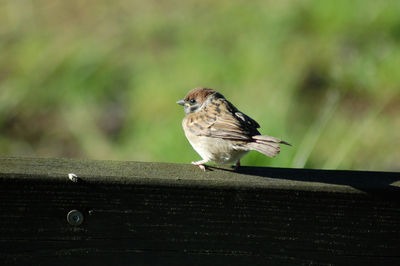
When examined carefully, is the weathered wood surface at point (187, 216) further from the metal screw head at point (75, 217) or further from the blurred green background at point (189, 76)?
the blurred green background at point (189, 76)

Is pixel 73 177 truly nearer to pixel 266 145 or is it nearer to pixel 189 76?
pixel 266 145

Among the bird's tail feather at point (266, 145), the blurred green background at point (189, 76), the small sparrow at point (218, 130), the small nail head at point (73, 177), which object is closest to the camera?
the small nail head at point (73, 177)

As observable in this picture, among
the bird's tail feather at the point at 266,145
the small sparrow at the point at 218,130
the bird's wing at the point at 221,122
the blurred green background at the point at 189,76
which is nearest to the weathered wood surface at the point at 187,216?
the bird's tail feather at the point at 266,145

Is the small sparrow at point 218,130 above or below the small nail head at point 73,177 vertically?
above

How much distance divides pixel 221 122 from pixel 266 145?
63cm

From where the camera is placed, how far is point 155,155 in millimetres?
3994

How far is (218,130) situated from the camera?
11.4ft

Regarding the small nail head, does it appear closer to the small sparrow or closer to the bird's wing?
the small sparrow

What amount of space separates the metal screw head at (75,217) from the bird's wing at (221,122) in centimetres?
127

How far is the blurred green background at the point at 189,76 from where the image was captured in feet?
13.6

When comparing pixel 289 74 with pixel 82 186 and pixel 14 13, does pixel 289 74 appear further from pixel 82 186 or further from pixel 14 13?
pixel 82 186

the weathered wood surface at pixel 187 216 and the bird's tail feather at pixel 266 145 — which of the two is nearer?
the weathered wood surface at pixel 187 216

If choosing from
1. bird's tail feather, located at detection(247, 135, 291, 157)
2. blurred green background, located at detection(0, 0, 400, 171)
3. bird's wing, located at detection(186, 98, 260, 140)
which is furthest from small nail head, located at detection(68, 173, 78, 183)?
blurred green background, located at detection(0, 0, 400, 171)

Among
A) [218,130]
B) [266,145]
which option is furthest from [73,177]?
[218,130]
